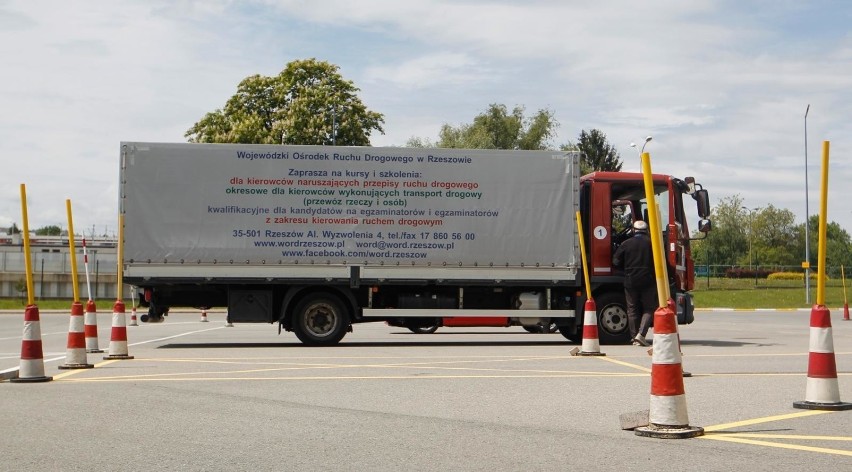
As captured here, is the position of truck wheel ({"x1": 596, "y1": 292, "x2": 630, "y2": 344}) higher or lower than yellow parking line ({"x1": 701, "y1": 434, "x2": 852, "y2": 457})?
higher

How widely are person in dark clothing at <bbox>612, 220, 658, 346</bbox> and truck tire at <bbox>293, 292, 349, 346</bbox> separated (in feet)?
15.7

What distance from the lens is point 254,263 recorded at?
1722 centimetres

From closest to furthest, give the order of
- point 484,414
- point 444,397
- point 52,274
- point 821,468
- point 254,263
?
1. point 821,468
2. point 484,414
3. point 444,397
4. point 254,263
5. point 52,274

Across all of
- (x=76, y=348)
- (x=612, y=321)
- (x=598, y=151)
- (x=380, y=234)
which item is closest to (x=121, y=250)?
(x=76, y=348)

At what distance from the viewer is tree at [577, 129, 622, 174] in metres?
91.0

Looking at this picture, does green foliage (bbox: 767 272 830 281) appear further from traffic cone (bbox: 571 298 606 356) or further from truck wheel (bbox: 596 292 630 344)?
traffic cone (bbox: 571 298 606 356)

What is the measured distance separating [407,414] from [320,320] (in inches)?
370

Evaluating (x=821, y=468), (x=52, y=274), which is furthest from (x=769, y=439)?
(x=52, y=274)

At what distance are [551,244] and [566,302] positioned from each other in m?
1.08

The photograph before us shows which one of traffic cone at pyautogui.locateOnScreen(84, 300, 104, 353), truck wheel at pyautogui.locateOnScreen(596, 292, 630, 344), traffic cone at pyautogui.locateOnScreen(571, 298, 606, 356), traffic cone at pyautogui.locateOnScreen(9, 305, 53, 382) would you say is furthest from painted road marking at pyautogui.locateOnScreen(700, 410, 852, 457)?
traffic cone at pyautogui.locateOnScreen(84, 300, 104, 353)

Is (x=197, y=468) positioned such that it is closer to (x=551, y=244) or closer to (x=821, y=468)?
(x=821, y=468)

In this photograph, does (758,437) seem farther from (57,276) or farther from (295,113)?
(57,276)

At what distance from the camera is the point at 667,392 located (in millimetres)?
6992

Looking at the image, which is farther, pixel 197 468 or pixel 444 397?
pixel 444 397
